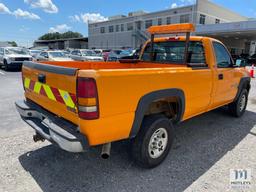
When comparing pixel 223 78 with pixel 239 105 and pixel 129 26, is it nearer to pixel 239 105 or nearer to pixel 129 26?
pixel 239 105

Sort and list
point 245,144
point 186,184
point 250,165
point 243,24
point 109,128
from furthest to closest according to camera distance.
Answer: point 243,24 < point 245,144 < point 250,165 < point 186,184 < point 109,128

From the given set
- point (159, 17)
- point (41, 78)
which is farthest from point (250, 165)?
point (159, 17)

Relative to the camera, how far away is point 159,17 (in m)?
47.5

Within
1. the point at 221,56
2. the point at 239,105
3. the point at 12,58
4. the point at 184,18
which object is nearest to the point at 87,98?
the point at 221,56

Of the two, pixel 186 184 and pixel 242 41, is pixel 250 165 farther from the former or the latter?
pixel 242 41

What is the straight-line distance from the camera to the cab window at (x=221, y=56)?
13.5 feet

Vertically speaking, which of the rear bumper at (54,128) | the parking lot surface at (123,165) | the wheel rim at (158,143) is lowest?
the parking lot surface at (123,165)

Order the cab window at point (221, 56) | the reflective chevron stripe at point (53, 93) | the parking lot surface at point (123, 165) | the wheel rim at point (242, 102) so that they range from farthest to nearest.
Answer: the wheel rim at point (242, 102)
the cab window at point (221, 56)
the parking lot surface at point (123, 165)
the reflective chevron stripe at point (53, 93)

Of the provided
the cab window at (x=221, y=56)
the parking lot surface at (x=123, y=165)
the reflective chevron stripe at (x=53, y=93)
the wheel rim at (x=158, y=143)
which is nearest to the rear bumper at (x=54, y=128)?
the reflective chevron stripe at (x=53, y=93)

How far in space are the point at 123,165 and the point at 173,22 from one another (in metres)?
45.5

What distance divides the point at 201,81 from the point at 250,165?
1464mm

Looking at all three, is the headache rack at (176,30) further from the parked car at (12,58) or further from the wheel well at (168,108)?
the parked car at (12,58)

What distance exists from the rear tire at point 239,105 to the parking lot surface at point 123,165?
2.94ft

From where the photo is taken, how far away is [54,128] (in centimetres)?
250
